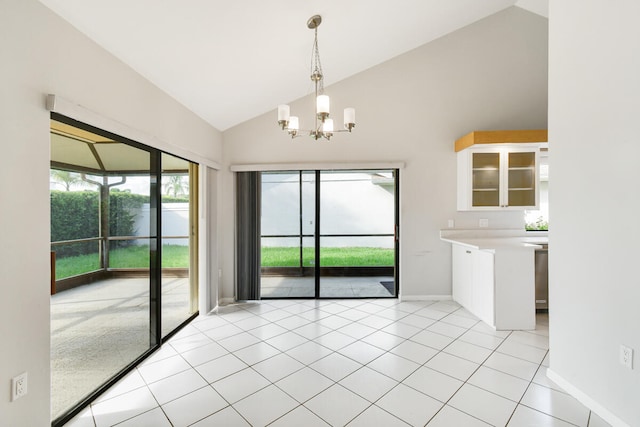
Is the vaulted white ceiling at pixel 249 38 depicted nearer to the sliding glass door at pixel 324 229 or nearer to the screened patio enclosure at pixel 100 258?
the screened patio enclosure at pixel 100 258

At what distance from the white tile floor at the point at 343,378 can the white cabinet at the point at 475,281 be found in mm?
201

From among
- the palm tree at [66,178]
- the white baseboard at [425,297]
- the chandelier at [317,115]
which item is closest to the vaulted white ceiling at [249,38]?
the chandelier at [317,115]

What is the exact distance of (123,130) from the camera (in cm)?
216

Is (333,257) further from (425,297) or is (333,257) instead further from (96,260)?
(96,260)

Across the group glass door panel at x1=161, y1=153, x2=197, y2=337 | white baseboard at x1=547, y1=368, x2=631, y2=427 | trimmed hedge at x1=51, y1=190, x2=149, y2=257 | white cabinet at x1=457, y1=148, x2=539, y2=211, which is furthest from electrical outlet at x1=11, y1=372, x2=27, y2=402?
white cabinet at x1=457, y1=148, x2=539, y2=211

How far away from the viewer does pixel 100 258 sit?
7.16 feet

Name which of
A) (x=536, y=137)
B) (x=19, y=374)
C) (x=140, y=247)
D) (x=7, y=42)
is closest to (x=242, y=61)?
(x=7, y=42)

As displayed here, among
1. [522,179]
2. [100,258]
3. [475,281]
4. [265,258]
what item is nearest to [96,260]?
[100,258]

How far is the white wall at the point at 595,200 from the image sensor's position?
5.58 feet

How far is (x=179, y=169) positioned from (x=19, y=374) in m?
2.35

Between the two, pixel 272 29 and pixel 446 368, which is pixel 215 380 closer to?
pixel 446 368

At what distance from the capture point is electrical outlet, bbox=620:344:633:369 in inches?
66.8

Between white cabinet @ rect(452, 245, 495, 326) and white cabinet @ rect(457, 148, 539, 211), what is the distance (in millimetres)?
682

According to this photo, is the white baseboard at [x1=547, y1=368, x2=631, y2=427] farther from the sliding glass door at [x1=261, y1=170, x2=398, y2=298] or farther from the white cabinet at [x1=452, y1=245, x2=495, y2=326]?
the sliding glass door at [x1=261, y1=170, x2=398, y2=298]
